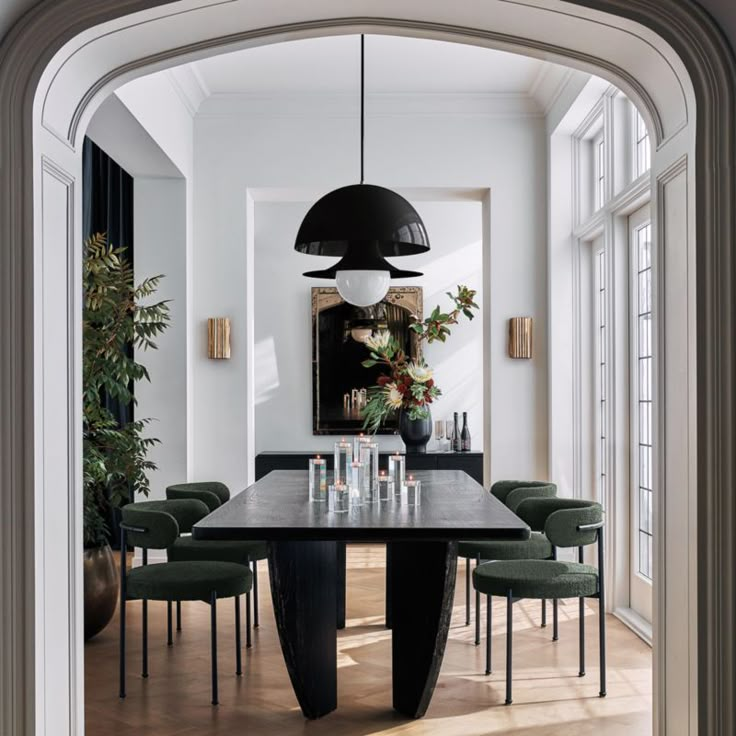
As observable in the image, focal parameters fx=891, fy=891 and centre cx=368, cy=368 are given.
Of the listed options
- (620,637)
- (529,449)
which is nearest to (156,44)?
(620,637)

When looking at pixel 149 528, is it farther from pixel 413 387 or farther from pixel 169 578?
pixel 413 387

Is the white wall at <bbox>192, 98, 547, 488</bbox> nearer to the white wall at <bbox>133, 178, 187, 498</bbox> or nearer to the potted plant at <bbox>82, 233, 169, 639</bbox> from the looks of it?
the white wall at <bbox>133, 178, 187, 498</bbox>

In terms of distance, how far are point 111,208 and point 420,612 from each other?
5.26 m

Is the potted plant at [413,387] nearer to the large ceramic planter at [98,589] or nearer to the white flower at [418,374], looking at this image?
the white flower at [418,374]

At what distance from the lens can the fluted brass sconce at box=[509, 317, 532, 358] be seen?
6590mm

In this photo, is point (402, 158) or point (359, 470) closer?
point (359, 470)

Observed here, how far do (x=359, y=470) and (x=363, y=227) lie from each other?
1.10m

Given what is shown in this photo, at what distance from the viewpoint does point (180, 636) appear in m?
4.90

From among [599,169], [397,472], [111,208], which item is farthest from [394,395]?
[111,208]

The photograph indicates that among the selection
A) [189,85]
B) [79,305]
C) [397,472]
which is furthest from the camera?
[189,85]

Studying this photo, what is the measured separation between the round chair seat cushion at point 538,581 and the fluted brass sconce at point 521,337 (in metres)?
2.77

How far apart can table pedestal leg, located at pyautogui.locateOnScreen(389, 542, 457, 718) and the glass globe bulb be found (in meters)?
1.42

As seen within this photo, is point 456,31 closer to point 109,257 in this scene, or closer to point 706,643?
point 706,643

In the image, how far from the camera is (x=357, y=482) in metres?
3.92
